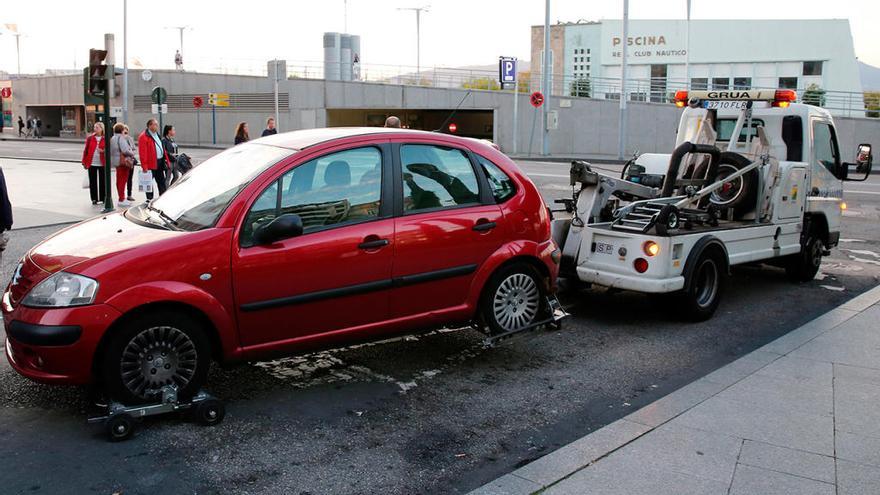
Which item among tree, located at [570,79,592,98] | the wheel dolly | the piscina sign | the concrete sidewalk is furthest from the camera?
the piscina sign

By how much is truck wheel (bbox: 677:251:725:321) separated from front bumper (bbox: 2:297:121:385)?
509cm

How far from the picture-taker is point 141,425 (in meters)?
4.78

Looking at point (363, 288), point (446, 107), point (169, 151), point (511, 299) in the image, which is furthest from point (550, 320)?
point (446, 107)

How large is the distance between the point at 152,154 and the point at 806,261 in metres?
11.6

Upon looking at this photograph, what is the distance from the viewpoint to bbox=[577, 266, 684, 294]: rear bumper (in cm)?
718

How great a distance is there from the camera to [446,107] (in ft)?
145

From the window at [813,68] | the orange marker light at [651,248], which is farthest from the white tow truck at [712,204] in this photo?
the window at [813,68]

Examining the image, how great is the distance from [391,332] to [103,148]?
39.2 feet

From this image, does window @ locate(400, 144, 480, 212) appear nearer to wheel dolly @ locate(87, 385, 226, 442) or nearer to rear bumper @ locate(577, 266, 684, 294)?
wheel dolly @ locate(87, 385, 226, 442)

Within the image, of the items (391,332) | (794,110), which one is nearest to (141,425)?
(391,332)

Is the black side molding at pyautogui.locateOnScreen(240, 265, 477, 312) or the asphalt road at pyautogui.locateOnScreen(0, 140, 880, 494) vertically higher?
the black side molding at pyautogui.locateOnScreen(240, 265, 477, 312)

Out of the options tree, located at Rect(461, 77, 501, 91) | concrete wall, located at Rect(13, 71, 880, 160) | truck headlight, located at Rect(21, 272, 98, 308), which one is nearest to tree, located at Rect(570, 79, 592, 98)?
concrete wall, located at Rect(13, 71, 880, 160)

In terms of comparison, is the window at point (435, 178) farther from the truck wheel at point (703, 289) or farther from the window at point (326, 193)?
the truck wheel at point (703, 289)

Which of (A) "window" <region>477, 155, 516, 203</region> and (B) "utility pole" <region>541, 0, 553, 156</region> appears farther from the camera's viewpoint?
(B) "utility pole" <region>541, 0, 553, 156</region>
